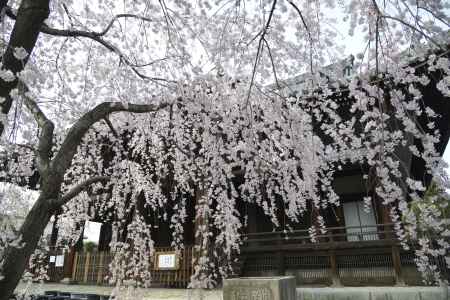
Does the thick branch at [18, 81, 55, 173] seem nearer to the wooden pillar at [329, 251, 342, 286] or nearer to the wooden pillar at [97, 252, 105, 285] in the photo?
the wooden pillar at [329, 251, 342, 286]

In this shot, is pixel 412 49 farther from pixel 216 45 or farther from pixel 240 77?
pixel 240 77

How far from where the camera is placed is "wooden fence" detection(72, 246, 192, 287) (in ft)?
30.6

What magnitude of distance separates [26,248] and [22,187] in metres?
5.36

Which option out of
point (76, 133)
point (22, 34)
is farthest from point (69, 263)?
point (22, 34)

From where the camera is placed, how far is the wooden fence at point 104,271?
367 inches

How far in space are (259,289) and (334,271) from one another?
3.42 meters

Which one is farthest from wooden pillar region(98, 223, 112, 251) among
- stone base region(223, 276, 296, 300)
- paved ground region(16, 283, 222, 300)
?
stone base region(223, 276, 296, 300)

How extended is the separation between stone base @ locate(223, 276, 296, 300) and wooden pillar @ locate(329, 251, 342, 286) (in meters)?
2.57

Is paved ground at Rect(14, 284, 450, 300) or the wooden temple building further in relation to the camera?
the wooden temple building

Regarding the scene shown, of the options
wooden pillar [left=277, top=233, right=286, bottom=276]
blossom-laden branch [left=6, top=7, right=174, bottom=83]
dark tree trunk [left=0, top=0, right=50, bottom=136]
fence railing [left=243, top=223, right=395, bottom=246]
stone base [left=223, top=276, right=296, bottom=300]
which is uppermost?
blossom-laden branch [left=6, top=7, right=174, bottom=83]

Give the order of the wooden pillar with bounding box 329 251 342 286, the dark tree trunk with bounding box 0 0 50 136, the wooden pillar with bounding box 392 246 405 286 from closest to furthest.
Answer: the dark tree trunk with bounding box 0 0 50 136, the wooden pillar with bounding box 392 246 405 286, the wooden pillar with bounding box 329 251 342 286

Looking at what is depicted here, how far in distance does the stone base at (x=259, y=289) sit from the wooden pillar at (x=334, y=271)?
257 centimetres

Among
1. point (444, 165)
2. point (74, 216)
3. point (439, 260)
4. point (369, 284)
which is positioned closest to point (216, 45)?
point (444, 165)

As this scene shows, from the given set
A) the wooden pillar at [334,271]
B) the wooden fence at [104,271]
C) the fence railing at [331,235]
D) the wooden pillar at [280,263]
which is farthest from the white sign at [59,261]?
the wooden pillar at [334,271]
